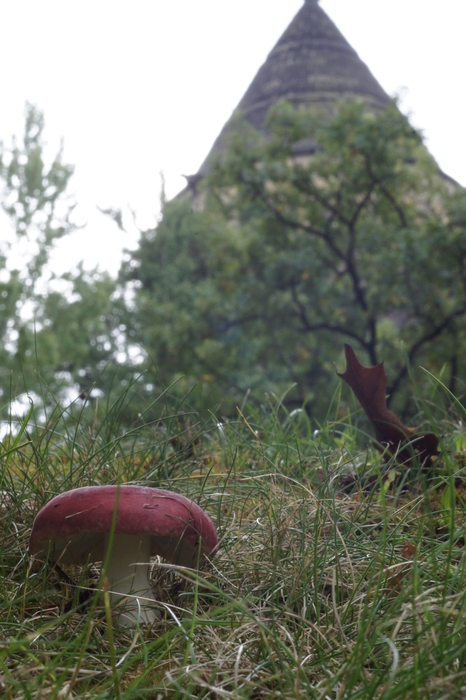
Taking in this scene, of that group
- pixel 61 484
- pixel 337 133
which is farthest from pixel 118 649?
pixel 337 133

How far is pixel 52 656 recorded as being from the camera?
36.1 inches

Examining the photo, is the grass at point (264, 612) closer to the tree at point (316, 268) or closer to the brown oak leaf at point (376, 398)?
the brown oak leaf at point (376, 398)

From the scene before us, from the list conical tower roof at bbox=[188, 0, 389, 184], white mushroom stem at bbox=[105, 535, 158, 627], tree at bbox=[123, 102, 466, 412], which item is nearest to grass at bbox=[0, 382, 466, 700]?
white mushroom stem at bbox=[105, 535, 158, 627]

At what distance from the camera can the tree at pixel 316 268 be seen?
37.5 feet

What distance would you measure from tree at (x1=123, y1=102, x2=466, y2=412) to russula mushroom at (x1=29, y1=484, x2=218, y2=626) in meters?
10.2

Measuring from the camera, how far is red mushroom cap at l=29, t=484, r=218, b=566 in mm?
1003

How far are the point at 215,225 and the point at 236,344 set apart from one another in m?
4.62

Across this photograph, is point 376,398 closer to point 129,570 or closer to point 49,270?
point 129,570

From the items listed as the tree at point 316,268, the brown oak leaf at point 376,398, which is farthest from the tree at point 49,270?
the brown oak leaf at point 376,398

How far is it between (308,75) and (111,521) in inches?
743

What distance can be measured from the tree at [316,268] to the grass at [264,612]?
32.9ft

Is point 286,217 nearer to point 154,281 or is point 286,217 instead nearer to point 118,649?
point 154,281

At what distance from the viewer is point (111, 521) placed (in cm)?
100

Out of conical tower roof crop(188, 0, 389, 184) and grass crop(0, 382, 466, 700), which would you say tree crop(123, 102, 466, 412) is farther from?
grass crop(0, 382, 466, 700)
